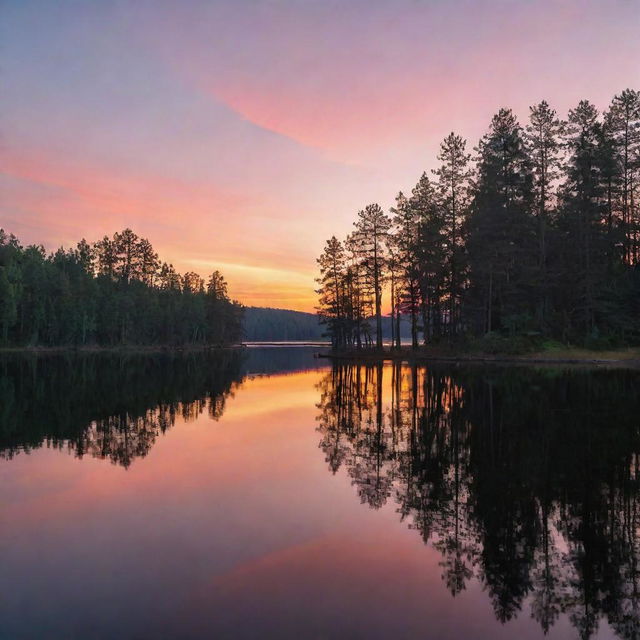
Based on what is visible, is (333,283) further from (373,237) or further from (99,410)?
(99,410)

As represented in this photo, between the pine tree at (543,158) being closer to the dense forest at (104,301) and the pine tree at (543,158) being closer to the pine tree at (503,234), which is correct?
the pine tree at (503,234)

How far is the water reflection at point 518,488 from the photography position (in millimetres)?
7469

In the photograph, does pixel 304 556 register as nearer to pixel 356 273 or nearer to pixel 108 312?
pixel 356 273

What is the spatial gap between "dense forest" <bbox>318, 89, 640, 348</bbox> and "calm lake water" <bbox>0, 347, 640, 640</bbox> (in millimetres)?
38268

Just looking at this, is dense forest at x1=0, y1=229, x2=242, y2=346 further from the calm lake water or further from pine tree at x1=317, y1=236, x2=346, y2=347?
the calm lake water

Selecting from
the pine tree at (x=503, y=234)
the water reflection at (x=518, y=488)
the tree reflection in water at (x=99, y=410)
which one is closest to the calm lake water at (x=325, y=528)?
the water reflection at (x=518, y=488)

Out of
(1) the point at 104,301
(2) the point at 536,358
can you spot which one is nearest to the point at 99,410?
(2) the point at 536,358

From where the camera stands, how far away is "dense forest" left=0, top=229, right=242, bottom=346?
10338 cm

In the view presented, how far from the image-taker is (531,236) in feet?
195

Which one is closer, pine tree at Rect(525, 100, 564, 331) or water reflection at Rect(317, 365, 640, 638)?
water reflection at Rect(317, 365, 640, 638)

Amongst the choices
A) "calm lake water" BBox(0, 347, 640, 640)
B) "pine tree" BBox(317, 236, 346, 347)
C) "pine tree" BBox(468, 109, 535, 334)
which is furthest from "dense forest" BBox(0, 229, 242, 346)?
"calm lake water" BBox(0, 347, 640, 640)

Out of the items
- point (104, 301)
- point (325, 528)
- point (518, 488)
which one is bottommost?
point (325, 528)

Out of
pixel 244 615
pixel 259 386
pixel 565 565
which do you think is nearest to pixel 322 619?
pixel 244 615

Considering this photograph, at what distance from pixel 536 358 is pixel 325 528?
48.1 m
